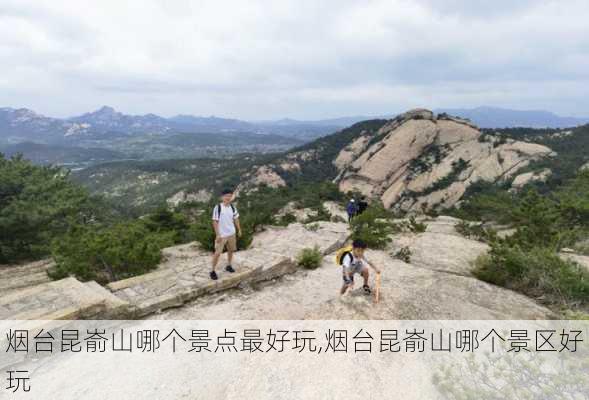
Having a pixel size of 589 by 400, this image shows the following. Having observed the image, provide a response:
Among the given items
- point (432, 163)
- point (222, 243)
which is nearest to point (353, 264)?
point (222, 243)

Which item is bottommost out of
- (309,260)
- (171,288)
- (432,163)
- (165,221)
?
(165,221)

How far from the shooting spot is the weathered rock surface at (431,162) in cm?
4747

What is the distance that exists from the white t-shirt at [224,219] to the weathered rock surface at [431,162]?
134ft

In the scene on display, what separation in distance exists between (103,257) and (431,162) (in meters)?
56.1

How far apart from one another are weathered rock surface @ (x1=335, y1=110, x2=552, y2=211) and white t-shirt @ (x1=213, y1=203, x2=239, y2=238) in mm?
40986

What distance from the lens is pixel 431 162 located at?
55.9 meters

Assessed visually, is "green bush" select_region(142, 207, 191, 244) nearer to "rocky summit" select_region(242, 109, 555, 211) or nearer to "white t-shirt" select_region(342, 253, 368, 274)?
"white t-shirt" select_region(342, 253, 368, 274)

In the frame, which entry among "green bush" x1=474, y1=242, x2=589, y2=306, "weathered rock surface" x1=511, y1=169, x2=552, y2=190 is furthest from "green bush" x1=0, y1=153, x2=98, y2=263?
"weathered rock surface" x1=511, y1=169, x2=552, y2=190

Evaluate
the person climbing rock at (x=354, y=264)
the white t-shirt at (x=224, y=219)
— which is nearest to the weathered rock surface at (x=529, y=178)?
the person climbing rock at (x=354, y=264)

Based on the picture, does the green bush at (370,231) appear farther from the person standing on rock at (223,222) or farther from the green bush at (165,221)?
the green bush at (165,221)

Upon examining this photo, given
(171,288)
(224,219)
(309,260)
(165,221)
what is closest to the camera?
(171,288)

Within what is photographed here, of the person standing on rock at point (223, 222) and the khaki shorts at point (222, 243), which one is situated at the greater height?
the person standing on rock at point (223, 222)

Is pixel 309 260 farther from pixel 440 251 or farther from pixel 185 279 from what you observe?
pixel 440 251

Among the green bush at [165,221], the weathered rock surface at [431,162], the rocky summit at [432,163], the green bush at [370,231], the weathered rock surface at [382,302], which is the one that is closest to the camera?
the weathered rock surface at [382,302]
